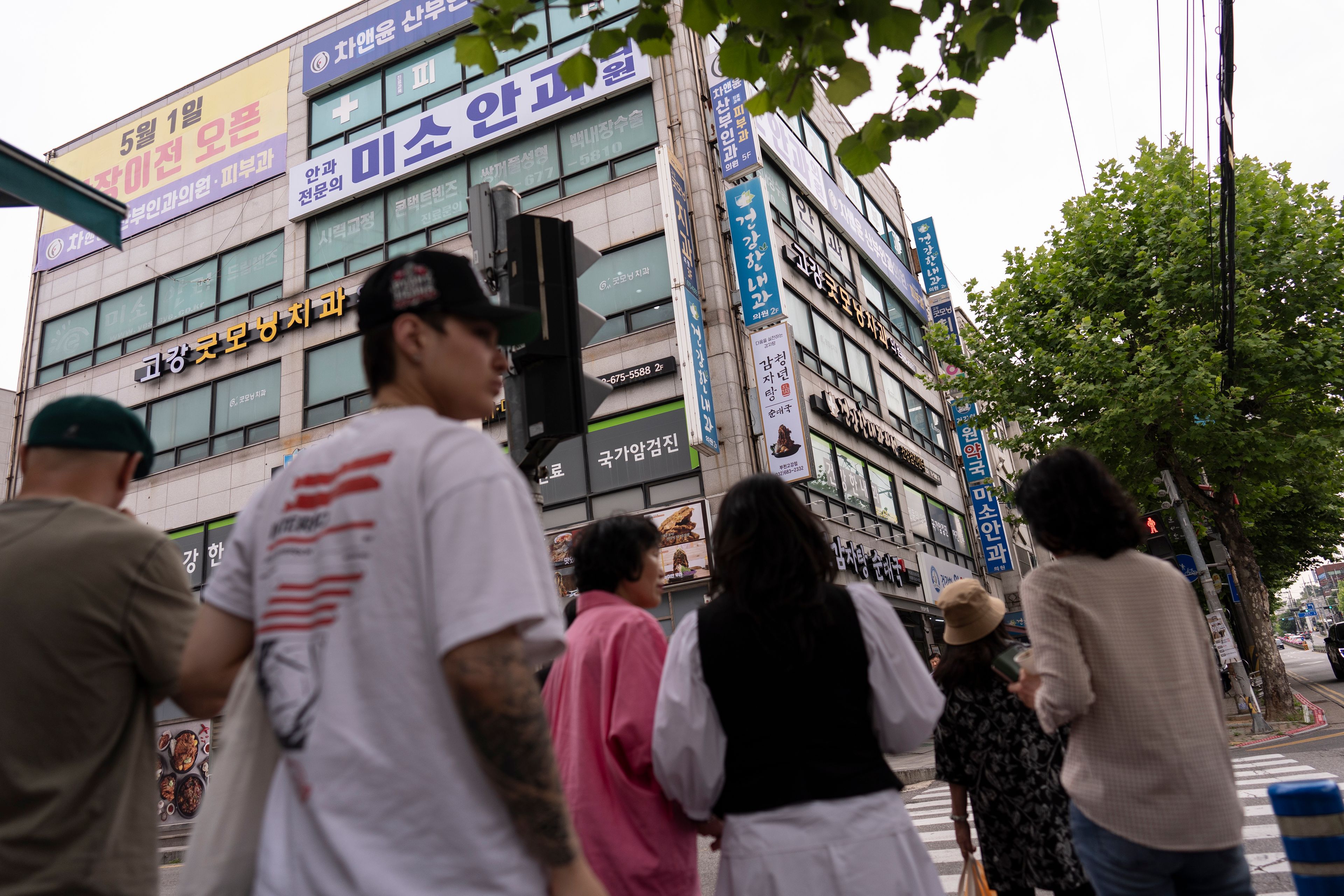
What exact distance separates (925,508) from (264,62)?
2202 cm

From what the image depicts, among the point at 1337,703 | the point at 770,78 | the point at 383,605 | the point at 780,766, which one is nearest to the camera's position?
the point at 383,605

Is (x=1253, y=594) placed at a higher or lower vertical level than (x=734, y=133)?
lower

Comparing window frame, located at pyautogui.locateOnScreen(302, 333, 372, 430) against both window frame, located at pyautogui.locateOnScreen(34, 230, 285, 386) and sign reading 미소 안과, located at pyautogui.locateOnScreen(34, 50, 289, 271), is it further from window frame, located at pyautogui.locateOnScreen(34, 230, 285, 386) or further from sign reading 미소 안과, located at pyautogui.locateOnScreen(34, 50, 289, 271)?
sign reading 미소 안과, located at pyautogui.locateOnScreen(34, 50, 289, 271)

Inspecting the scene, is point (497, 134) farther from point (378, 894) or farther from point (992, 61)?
point (378, 894)

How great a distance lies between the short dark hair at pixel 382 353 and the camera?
155 cm

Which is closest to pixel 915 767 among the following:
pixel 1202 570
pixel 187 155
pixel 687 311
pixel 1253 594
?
pixel 1202 570

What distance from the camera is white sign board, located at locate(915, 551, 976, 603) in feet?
67.7

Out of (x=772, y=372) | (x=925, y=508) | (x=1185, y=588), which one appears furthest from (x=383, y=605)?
(x=925, y=508)

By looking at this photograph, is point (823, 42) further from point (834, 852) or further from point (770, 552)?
point (834, 852)

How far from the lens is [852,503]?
60.4ft

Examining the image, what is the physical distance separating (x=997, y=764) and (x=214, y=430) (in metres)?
20.8

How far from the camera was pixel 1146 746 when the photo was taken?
2244 millimetres

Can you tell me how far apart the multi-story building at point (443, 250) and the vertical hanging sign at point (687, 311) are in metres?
0.28

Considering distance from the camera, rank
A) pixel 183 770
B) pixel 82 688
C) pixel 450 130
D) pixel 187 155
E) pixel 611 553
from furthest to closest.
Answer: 1. pixel 187 155
2. pixel 450 130
3. pixel 183 770
4. pixel 611 553
5. pixel 82 688
